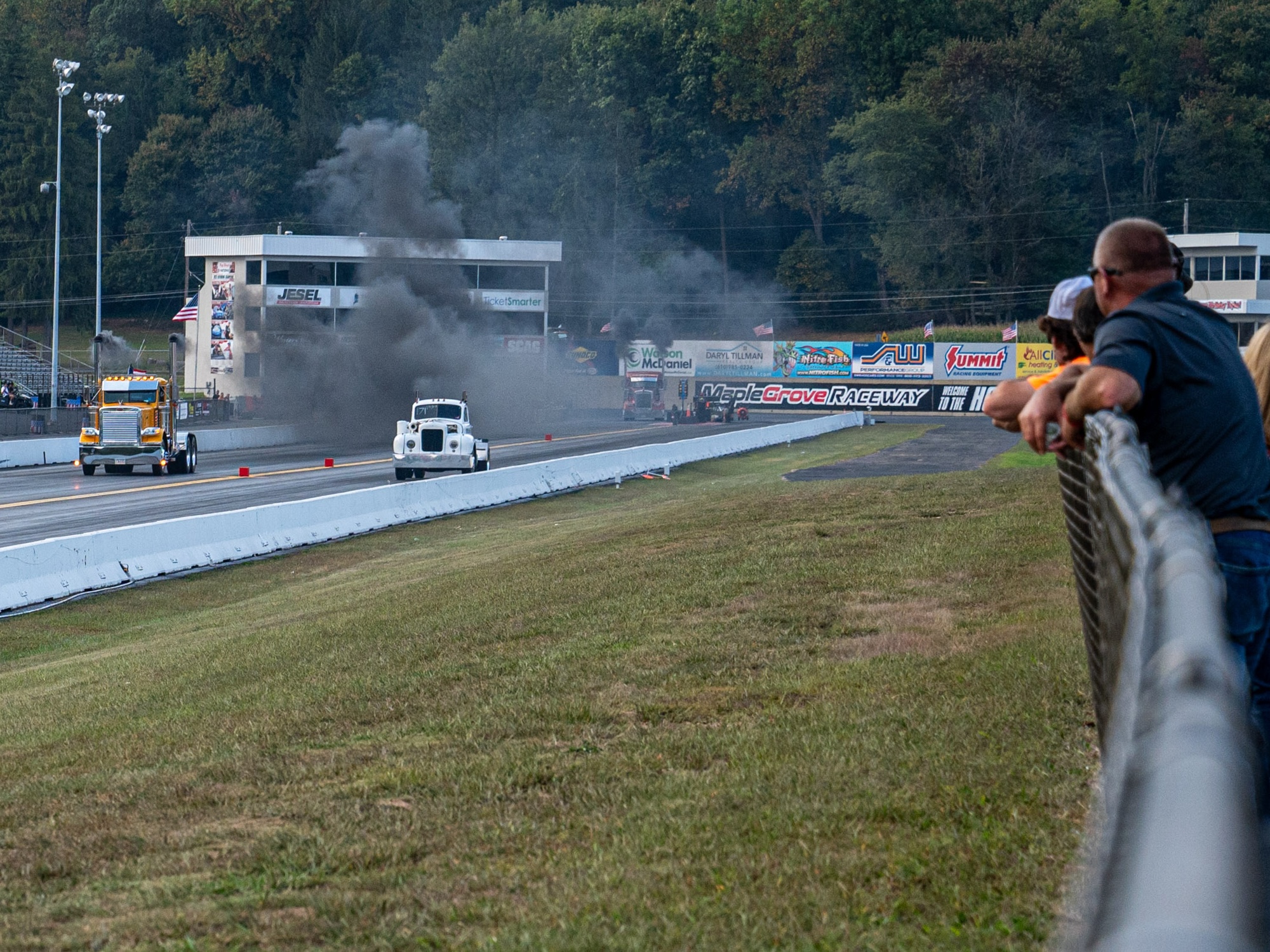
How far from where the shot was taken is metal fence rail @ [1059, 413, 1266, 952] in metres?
1.13

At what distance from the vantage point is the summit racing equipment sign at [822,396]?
89312mm

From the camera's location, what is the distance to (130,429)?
137ft

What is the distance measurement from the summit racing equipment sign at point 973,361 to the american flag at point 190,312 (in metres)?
45.7

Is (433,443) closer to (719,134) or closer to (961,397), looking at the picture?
(961,397)

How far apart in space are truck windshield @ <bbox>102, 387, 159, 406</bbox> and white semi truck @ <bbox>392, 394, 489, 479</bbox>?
776cm

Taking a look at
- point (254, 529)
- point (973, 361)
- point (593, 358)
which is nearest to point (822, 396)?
point (973, 361)

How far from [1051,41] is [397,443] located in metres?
82.6

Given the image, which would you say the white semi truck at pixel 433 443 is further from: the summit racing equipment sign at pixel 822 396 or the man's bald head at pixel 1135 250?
the summit racing equipment sign at pixel 822 396

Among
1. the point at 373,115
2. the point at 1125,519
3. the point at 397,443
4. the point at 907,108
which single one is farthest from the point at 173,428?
the point at 373,115

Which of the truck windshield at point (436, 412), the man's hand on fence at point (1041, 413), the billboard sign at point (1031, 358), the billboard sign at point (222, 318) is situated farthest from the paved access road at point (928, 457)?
the billboard sign at point (222, 318)

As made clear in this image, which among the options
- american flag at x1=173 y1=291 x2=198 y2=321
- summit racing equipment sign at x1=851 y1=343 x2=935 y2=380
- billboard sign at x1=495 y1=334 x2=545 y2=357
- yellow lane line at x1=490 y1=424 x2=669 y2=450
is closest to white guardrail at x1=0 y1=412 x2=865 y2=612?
yellow lane line at x1=490 y1=424 x2=669 y2=450

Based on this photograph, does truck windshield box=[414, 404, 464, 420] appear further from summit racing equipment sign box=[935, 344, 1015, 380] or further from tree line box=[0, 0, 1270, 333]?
tree line box=[0, 0, 1270, 333]

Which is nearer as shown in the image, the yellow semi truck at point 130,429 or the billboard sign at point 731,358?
the yellow semi truck at point 130,429

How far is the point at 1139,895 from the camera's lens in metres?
1.17
